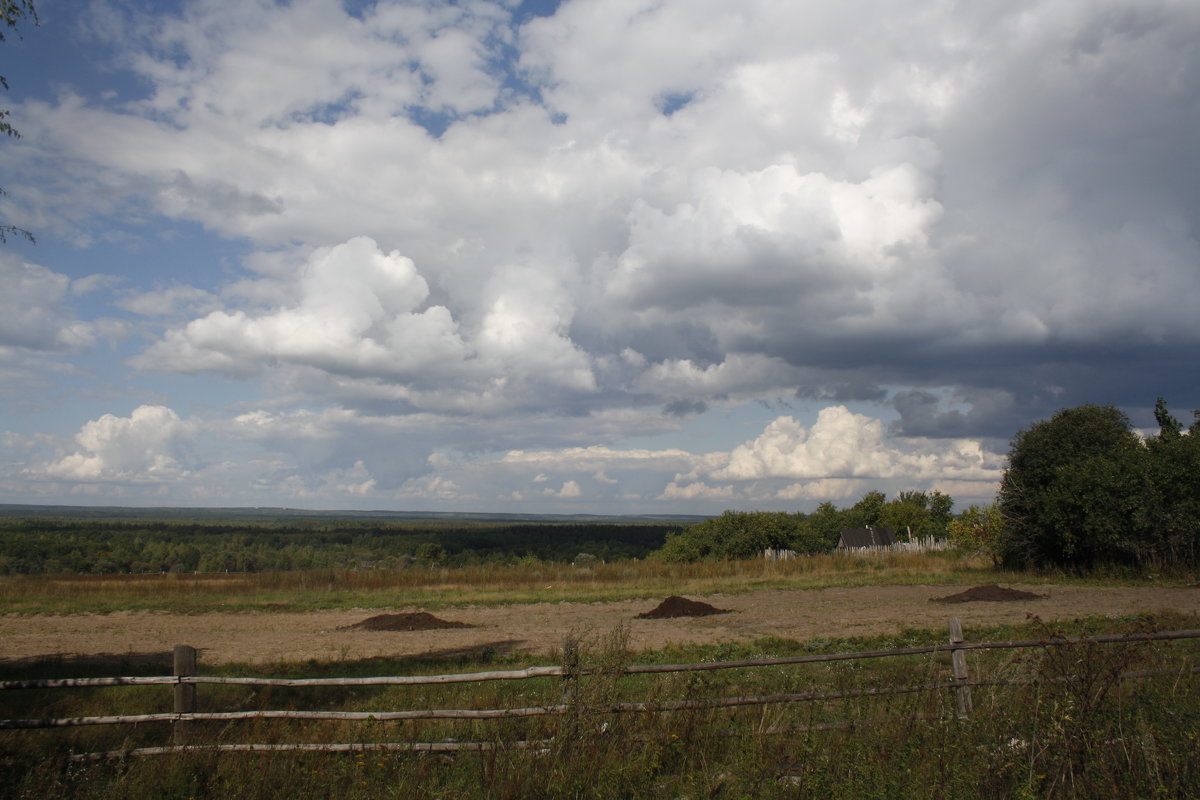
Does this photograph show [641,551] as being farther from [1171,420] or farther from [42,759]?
[42,759]

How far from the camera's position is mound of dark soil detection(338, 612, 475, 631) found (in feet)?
70.7

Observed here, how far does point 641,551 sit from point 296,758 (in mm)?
88896

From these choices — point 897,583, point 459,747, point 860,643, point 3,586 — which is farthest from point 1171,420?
point 3,586

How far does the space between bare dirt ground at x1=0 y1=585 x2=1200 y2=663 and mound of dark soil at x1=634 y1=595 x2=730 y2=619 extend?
592 millimetres

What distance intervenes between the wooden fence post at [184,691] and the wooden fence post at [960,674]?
7399 millimetres

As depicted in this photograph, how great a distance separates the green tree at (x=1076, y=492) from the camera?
27.4 meters

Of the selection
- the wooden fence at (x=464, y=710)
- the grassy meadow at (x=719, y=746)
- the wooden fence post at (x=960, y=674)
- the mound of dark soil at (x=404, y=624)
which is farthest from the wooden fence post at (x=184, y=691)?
the mound of dark soil at (x=404, y=624)

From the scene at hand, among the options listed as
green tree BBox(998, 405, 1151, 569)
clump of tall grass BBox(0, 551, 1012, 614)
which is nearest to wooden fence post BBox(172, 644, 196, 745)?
clump of tall grass BBox(0, 551, 1012, 614)

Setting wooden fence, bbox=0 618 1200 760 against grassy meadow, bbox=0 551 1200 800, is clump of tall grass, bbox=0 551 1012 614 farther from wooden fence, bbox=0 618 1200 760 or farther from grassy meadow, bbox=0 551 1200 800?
wooden fence, bbox=0 618 1200 760

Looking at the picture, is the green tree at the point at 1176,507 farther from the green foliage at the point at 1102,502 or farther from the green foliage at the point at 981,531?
the green foliage at the point at 981,531

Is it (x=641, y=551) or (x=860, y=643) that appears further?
(x=641, y=551)

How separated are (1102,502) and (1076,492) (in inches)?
44.3

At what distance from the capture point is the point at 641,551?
93875 millimetres

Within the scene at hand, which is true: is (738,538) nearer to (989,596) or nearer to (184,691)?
(989,596)
